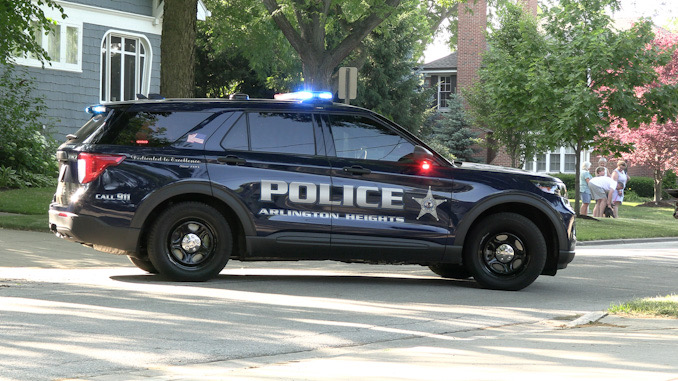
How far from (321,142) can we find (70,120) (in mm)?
18887

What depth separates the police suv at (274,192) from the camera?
10.0 m

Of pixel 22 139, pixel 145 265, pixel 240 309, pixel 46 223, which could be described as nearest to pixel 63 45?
pixel 22 139

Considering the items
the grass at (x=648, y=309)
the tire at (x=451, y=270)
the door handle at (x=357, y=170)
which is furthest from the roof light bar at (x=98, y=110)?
the grass at (x=648, y=309)

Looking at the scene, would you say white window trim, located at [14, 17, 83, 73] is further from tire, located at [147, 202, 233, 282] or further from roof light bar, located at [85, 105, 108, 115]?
tire, located at [147, 202, 233, 282]

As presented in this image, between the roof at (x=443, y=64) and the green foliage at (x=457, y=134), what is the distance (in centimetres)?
826

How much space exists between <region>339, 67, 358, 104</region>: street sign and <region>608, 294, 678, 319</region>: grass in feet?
27.7

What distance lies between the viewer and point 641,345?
720cm

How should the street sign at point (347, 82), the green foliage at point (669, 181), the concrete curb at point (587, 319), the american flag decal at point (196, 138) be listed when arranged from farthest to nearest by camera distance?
1. the green foliage at point (669, 181)
2. the street sign at point (347, 82)
3. the american flag decal at point (196, 138)
4. the concrete curb at point (587, 319)

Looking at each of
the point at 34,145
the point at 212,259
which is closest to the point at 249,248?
the point at 212,259

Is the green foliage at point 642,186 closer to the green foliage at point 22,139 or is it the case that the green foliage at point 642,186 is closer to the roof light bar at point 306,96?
the green foliage at point 22,139

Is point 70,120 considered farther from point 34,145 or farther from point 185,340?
point 185,340

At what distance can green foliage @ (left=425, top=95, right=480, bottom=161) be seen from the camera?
145ft

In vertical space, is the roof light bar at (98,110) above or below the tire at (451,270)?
above

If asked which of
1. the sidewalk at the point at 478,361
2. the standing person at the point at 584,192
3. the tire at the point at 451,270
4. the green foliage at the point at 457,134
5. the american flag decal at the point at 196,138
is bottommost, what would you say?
the sidewalk at the point at 478,361
